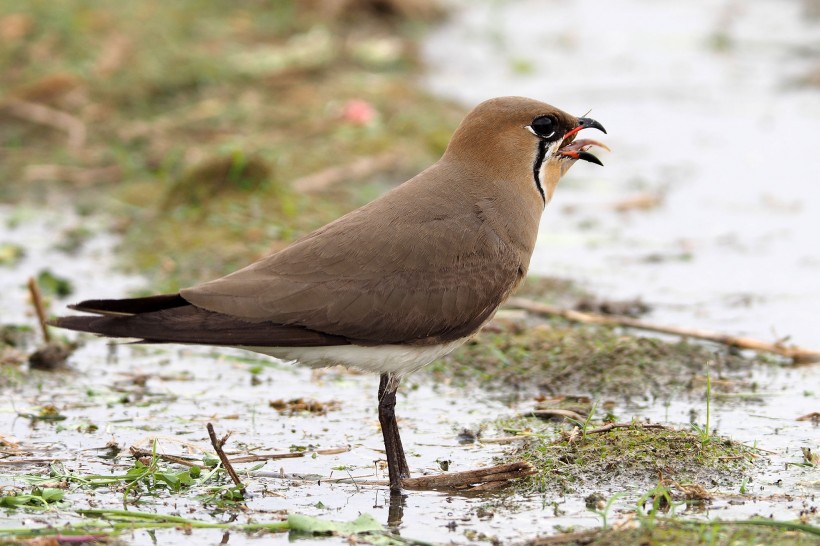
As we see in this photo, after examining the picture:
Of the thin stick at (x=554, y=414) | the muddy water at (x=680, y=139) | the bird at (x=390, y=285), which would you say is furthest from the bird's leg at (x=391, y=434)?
the muddy water at (x=680, y=139)

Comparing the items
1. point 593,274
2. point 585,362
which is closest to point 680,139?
point 593,274

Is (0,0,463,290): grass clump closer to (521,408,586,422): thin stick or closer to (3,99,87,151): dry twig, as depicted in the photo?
(3,99,87,151): dry twig

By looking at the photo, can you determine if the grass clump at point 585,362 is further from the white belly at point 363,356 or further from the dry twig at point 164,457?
the dry twig at point 164,457

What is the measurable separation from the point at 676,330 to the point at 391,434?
2411 mm

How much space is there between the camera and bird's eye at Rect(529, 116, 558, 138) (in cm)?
601

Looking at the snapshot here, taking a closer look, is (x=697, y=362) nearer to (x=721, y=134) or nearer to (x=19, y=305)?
(x=19, y=305)

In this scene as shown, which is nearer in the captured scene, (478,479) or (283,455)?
(478,479)

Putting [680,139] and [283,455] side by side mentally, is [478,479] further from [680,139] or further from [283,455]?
[680,139]

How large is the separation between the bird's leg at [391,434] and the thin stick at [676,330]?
7.17 feet

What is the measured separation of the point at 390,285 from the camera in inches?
214

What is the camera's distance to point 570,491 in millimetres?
5125

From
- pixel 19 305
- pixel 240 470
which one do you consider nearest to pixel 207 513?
pixel 240 470

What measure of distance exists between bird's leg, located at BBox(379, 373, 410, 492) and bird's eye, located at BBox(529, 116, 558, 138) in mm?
1331

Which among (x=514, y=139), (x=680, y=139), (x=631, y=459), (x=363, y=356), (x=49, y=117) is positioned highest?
(x=680, y=139)
